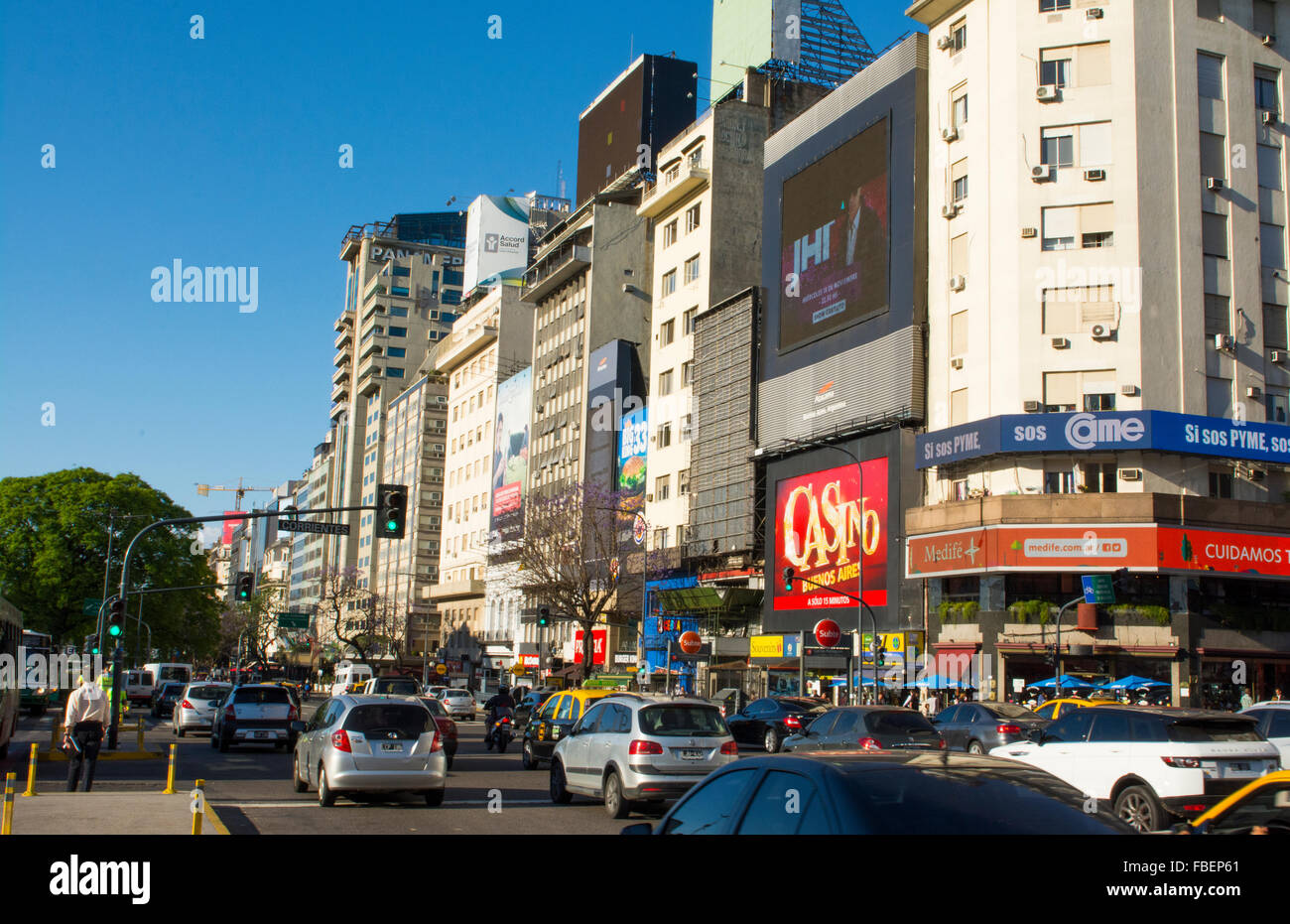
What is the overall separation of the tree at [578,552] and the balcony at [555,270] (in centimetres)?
2317

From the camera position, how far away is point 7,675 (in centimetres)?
2453

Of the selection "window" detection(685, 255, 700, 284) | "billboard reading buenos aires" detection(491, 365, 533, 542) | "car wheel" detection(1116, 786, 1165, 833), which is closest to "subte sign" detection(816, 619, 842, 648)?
"car wheel" detection(1116, 786, 1165, 833)

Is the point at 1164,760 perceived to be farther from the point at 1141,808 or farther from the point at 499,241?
the point at 499,241

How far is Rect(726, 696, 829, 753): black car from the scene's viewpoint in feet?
104

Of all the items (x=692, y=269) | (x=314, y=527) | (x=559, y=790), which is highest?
(x=692, y=269)

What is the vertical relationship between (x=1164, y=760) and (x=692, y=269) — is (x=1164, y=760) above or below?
below

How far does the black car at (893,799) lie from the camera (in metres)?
4.89

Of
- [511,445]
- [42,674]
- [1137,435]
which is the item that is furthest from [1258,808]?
[511,445]

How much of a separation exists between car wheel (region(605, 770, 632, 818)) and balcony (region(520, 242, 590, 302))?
69.0 meters

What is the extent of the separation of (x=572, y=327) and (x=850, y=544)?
1560 inches

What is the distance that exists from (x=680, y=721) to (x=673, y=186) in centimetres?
5954

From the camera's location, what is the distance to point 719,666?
59062mm

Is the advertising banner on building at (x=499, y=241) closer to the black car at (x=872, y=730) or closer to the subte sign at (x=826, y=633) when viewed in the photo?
the subte sign at (x=826, y=633)

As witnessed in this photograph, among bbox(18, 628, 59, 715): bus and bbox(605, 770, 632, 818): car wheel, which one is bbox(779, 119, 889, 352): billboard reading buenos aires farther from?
bbox(605, 770, 632, 818): car wheel
